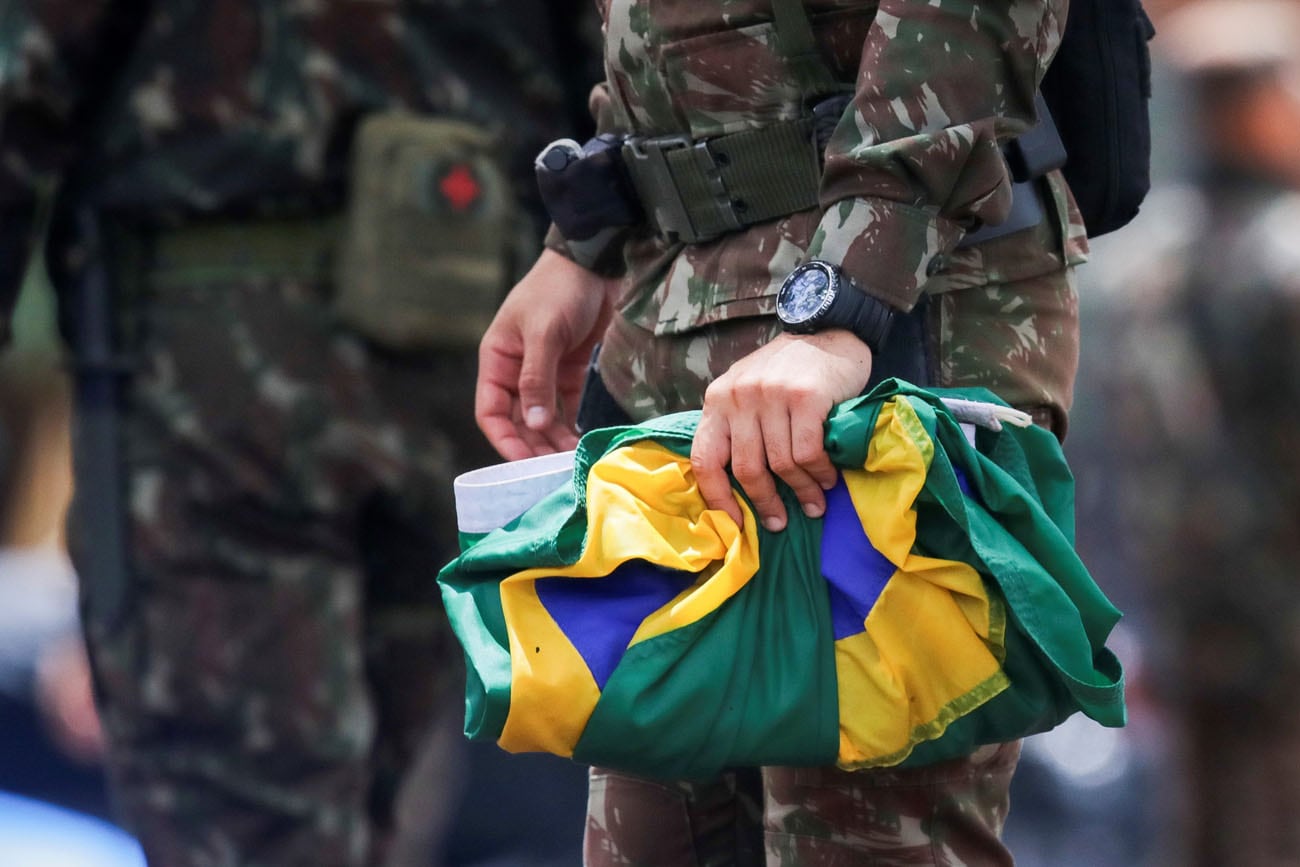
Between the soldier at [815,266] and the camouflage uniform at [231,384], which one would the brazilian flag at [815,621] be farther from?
the camouflage uniform at [231,384]

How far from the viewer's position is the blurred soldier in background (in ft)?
13.5

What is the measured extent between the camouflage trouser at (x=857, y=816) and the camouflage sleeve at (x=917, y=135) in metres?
0.41

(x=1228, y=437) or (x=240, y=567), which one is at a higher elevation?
(x=240, y=567)

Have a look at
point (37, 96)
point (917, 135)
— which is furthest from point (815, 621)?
point (37, 96)

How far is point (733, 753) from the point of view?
1.50 meters

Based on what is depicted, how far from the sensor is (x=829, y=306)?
155cm

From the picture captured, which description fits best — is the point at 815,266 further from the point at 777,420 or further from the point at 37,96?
the point at 37,96

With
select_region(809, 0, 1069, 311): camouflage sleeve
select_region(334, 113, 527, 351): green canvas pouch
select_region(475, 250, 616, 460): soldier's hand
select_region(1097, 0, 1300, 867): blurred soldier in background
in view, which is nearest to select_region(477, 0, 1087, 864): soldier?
select_region(809, 0, 1069, 311): camouflage sleeve

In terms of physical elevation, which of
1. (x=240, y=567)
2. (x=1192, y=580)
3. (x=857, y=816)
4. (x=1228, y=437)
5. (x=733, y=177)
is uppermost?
(x=733, y=177)

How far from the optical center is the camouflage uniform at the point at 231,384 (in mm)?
2729

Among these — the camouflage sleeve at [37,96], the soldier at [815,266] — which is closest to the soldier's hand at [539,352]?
the soldier at [815,266]

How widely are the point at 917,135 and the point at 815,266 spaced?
0.43 feet

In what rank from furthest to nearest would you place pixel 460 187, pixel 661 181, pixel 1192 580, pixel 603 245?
pixel 1192 580, pixel 460 187, pixel 603 245, pixel 661 181

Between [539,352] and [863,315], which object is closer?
[863,315]
